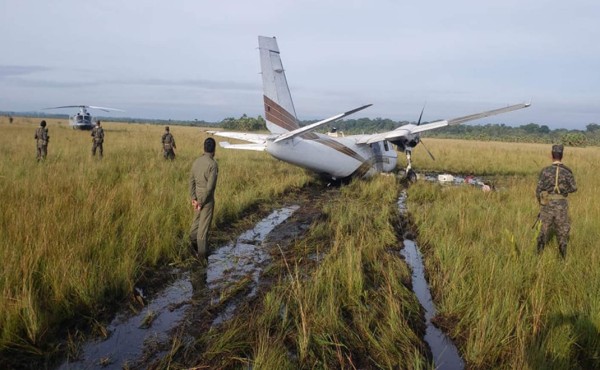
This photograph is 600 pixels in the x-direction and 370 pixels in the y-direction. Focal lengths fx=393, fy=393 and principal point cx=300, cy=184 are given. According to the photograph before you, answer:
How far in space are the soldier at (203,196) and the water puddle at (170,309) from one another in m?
0.35

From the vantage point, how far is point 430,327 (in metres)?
4.46

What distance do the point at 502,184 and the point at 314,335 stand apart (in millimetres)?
15158

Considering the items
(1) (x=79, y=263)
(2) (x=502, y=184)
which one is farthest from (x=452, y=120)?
(1) (x=79, y=263)

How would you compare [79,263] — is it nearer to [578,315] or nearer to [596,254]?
[578,315]

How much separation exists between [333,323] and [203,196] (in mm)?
3330

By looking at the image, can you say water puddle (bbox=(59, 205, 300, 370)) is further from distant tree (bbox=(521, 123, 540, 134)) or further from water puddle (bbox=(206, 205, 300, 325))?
distant tree (bbox=(521, 123, 540, 134))

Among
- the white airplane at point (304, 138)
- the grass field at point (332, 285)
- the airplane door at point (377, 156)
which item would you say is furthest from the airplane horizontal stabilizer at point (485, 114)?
the grass field at point (332, 285)

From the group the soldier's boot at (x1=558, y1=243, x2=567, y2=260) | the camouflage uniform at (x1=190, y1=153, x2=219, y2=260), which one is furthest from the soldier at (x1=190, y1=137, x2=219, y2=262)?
the soldier's boot at (x1=558, y1=243, x2=567, y2=260)

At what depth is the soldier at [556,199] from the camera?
6.00m

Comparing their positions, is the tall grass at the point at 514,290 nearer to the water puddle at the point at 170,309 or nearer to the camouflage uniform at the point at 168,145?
the water puddle at the point at 170,309

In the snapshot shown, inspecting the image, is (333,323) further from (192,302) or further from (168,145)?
(168,145)

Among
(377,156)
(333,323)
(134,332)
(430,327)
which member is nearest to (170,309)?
(134,332)

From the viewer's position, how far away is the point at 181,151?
866 inches

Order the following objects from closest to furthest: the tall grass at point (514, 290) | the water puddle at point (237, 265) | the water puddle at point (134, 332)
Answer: the water puddle at point (134, 332)
the tall grass at point (514, 290)
the water puddle at point (237, 265)
